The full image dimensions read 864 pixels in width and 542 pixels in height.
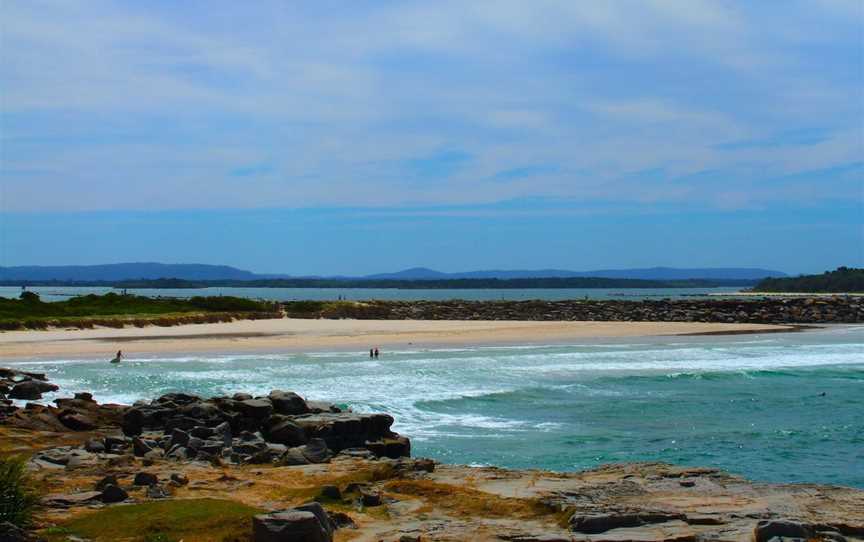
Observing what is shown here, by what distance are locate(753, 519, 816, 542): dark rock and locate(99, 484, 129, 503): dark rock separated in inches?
262

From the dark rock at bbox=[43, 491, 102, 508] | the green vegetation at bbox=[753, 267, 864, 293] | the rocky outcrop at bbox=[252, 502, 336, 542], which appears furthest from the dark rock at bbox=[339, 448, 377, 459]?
the green vegetation at bbox=[753, 267, 864, 293]

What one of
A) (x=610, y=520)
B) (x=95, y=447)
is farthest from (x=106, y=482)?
(x=610, y=520)

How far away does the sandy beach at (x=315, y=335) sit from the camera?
115 ft

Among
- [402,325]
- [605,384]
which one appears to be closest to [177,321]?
[402,325]

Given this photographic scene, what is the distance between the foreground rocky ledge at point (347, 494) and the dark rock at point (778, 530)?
0.4 inches

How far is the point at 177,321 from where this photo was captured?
46812mm

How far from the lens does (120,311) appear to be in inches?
1950

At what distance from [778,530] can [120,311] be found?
4603 cm

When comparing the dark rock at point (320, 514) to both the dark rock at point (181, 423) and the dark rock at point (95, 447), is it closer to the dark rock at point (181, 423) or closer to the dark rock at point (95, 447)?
the dark rock at point (95, 447)

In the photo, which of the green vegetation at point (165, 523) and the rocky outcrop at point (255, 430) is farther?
the rocky outcrop at point (255, 430)

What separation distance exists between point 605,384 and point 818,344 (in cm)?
2046

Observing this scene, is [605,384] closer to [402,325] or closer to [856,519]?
[856,519]

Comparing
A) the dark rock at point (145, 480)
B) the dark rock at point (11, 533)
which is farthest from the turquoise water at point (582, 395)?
the dark rock at point (11, 533)

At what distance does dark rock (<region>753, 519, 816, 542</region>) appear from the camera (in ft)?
26.9
